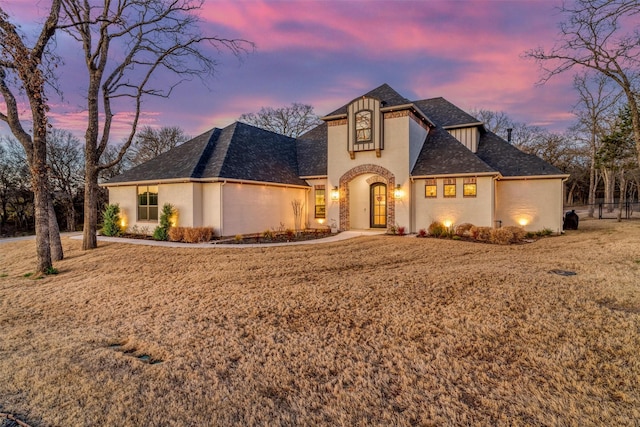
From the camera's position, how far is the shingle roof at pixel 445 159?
14.4 m

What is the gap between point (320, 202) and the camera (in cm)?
1766

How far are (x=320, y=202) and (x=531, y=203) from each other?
10.3m

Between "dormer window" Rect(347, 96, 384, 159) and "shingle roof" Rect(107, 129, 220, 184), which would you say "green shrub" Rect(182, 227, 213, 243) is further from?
"dormer window" Rect(347, 96, 384, 159)

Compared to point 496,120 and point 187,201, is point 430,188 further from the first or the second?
point 496,120

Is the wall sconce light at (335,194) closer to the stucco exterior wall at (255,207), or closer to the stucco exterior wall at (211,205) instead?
the stucco exterior wall at (255,207)

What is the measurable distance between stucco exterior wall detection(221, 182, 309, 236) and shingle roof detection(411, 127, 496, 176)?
Answer: 648cm

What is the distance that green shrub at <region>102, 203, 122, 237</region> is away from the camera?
15.4 meters

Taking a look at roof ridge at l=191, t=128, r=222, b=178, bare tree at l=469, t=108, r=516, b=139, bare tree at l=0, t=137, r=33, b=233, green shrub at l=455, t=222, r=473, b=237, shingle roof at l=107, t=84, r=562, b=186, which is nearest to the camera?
green shrub at l=455, t=222, r=473, b=237

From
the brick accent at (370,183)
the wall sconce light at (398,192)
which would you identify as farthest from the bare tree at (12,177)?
the wall sconce light at (398,192)

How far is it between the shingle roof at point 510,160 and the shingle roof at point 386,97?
5803mm

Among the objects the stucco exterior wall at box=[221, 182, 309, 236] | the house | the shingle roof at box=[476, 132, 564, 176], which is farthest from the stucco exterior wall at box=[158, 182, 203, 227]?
the shingle roof at box=[476, 132, 564, 176]

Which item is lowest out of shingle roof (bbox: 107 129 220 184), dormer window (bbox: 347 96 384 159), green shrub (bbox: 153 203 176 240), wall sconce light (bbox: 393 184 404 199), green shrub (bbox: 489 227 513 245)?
green shrub (bbox: 489 227 513 245)

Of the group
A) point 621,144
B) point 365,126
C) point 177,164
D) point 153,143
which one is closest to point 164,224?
point 177,164

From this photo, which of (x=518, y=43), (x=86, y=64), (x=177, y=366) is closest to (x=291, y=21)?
(x=86, y=64)
